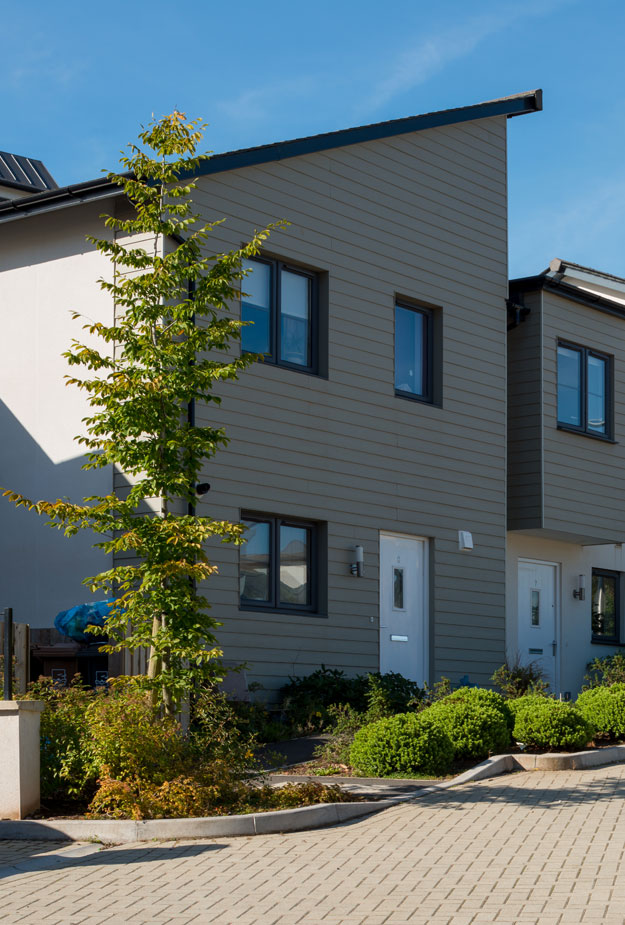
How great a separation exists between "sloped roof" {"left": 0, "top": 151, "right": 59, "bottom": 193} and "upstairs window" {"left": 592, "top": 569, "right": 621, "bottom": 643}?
47.8 ft

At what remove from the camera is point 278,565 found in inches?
569

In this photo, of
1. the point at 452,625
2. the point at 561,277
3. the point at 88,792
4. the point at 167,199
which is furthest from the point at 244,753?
the point at 561,277

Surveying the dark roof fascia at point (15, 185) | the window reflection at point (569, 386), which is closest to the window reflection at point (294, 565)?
the window reflection at point (569, 386)

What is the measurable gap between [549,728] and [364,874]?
528 centimetres

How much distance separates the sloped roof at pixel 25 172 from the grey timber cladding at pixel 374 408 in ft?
39.6

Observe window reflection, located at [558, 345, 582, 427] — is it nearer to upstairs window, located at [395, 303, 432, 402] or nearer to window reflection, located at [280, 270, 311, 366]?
upstairs window, located at [395, 303, 432, 402]

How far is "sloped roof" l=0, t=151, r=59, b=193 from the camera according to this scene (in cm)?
2722

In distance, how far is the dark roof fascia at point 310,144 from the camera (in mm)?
13438

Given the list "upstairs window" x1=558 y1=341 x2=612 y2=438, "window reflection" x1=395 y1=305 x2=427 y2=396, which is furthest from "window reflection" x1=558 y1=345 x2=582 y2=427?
"window reflection" x1=395 y1=305 x2=427 y2=396

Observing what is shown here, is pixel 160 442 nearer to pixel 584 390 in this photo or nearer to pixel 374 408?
pixel 374 408

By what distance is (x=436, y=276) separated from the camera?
55.9 feet

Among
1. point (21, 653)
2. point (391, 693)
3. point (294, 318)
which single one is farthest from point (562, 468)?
point (21, 653)

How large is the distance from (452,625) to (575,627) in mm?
3982

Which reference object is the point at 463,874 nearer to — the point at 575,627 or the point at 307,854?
the point at 307,854
